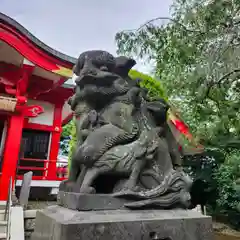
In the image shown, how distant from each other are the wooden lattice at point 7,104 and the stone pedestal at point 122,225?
514 centimetres

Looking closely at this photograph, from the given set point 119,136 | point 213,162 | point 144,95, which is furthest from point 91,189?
point 213,162

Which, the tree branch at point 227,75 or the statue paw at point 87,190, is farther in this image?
the tree branch at point 227,75

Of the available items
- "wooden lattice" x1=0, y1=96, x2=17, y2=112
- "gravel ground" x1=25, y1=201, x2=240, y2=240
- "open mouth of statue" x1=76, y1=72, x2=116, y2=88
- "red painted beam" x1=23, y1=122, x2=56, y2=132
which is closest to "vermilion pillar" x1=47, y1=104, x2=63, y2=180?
"red painted beam" x1=23, y1=122, x2=56, y2=132

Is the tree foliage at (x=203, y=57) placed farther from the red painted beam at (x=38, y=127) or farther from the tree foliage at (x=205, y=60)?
the red painted beam at (x=38, y=127)

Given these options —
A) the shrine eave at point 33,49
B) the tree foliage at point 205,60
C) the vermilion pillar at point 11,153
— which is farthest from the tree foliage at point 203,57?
the vermilion pillar at point 11,153

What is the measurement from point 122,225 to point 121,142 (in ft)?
2.19

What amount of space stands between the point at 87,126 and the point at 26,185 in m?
2.97

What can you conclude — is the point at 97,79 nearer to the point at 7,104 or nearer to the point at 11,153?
the point at 7,104

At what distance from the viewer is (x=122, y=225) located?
171 cm

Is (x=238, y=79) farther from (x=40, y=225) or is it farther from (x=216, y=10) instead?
(x=40, y=225)

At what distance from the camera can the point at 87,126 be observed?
7.48 feet

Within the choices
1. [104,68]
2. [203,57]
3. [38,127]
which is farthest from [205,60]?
[38,127]

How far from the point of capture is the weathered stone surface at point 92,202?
1807 millimetres

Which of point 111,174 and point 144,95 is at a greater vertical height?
point 144,95
